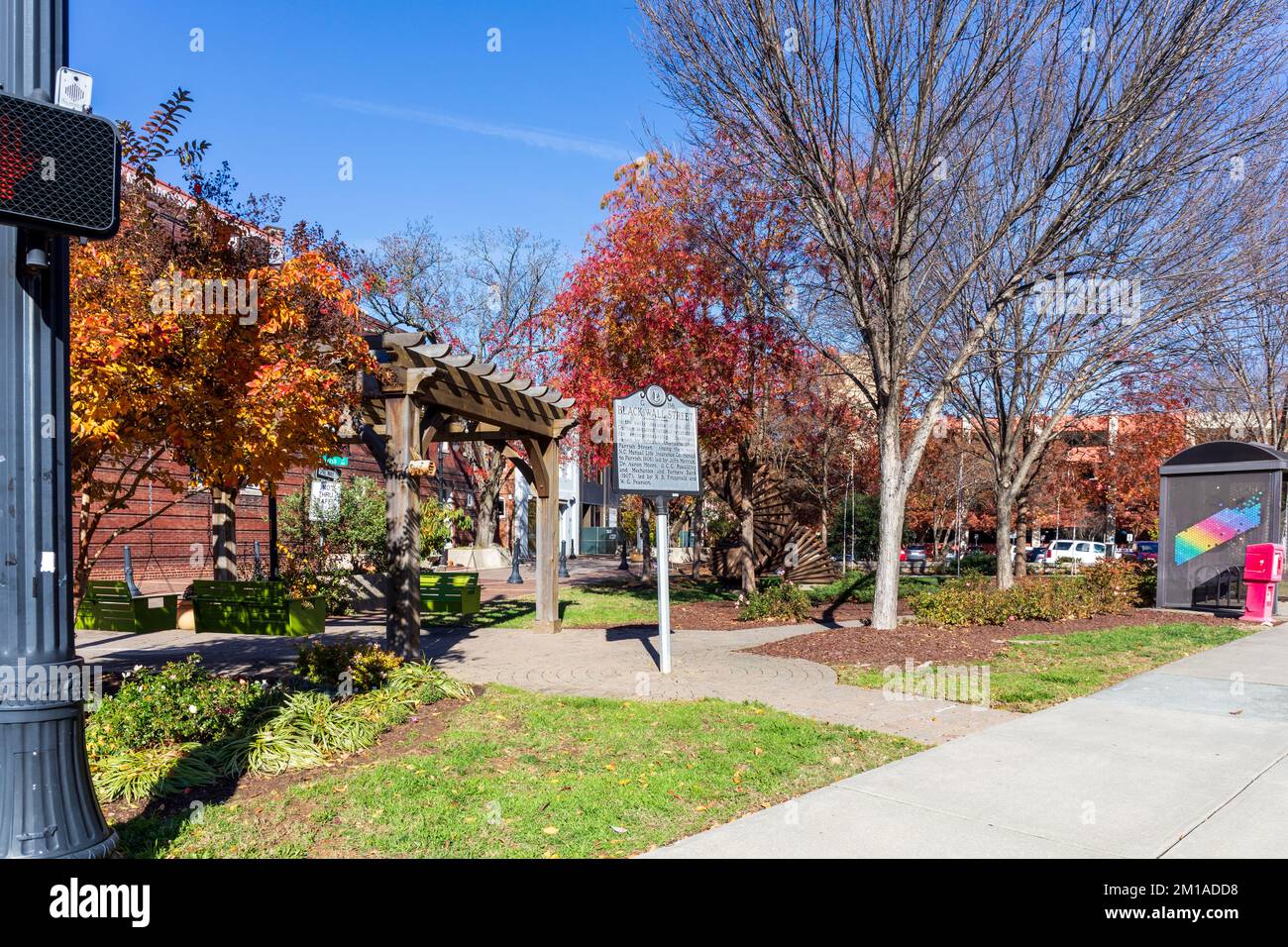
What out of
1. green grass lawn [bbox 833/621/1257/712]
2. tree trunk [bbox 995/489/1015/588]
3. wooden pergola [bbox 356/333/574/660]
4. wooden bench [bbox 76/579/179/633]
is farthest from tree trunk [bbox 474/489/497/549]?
green grass lawn [bbox 833/621/1257/712]

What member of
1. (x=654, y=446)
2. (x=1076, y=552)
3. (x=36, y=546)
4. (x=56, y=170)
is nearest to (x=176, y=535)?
(x=654, y=446)

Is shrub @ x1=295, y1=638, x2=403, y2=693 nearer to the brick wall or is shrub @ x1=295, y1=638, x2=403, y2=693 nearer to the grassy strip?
the grassy strip

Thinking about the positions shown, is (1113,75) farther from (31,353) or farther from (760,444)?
(31,353)

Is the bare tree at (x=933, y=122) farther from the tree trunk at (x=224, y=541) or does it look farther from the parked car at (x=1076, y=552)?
the parked car at (x=1076, y=552)

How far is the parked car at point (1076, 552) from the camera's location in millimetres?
40406

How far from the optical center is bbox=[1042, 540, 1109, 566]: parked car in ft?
133

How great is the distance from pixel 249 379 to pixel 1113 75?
1108 centimetres

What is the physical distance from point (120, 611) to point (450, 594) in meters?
4.81

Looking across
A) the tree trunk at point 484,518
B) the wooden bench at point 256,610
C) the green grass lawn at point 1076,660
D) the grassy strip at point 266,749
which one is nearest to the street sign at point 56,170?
the grassy strip at point 266,749

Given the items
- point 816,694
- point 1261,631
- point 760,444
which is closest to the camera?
point 816,694

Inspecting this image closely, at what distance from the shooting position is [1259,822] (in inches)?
188

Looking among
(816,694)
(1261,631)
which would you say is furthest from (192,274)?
(1261,631)

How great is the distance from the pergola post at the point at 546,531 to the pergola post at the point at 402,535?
4466 mm

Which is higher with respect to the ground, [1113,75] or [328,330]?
[1113,75]
